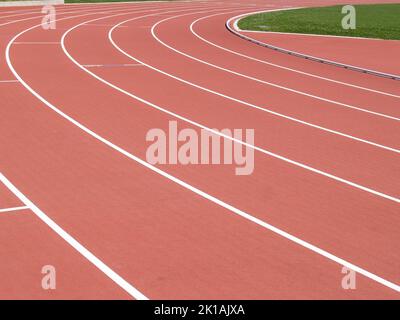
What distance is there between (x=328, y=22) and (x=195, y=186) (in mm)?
19349

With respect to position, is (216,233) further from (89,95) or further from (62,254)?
(89,95)

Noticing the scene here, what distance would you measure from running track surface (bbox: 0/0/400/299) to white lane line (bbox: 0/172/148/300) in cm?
2

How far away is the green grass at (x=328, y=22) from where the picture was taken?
2272 centimetres

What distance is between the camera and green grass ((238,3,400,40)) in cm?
2272

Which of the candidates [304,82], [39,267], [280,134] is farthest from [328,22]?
[39,267]

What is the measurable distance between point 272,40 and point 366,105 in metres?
8.76

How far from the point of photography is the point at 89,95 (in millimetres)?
12508

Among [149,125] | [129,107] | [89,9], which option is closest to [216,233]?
[149,125]

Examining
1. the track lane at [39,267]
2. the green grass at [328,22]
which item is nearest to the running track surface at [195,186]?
the track lane at [39,267]

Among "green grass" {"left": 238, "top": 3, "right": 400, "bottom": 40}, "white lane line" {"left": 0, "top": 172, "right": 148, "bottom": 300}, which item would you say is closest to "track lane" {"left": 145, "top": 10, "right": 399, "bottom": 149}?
"white lane line" {"left": 0, "top": 172, "right": 148, "bottom": 300}

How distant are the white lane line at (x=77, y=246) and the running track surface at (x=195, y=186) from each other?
0.02m

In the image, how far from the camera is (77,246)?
20.4ft

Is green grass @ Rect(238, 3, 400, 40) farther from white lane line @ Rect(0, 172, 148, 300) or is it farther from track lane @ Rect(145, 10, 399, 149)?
white lane line @ Rect(0, 172, 148, 300)

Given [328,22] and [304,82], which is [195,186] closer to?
[304,82]
